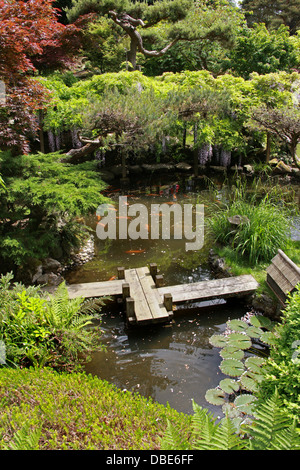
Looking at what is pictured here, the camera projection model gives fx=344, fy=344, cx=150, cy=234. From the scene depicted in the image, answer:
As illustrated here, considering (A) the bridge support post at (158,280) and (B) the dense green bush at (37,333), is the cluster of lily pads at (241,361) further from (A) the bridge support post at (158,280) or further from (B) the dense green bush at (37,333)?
(B) the dense green bush at (37,333)

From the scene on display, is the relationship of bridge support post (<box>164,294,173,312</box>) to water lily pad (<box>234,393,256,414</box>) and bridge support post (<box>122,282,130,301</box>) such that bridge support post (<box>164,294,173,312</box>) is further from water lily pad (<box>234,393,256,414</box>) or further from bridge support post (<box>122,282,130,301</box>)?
water lily pad (<box>234,393,256,414</box>)

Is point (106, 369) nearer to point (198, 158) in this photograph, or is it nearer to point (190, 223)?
point (190, 223)

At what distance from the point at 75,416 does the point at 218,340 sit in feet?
8.62

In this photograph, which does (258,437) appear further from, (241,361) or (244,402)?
(241,361)

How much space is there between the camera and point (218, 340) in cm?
464

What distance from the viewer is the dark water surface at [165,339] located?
4074 mm

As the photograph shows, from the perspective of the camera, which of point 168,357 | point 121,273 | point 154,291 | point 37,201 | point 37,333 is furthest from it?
point 121,273

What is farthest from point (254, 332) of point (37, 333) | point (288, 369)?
point (37, 333)

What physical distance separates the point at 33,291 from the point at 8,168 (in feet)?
8.01

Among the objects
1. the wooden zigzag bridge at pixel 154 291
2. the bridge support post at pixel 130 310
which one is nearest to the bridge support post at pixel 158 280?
the wooden zigzag bridge at pixel 154 291

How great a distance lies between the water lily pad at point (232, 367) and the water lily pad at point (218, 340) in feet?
1.02

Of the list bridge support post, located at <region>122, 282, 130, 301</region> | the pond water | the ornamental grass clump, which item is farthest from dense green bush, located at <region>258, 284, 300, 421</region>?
the ornamental grass clump

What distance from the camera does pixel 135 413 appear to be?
2.58 m

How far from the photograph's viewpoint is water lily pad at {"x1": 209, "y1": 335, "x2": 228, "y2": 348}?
457 cm
